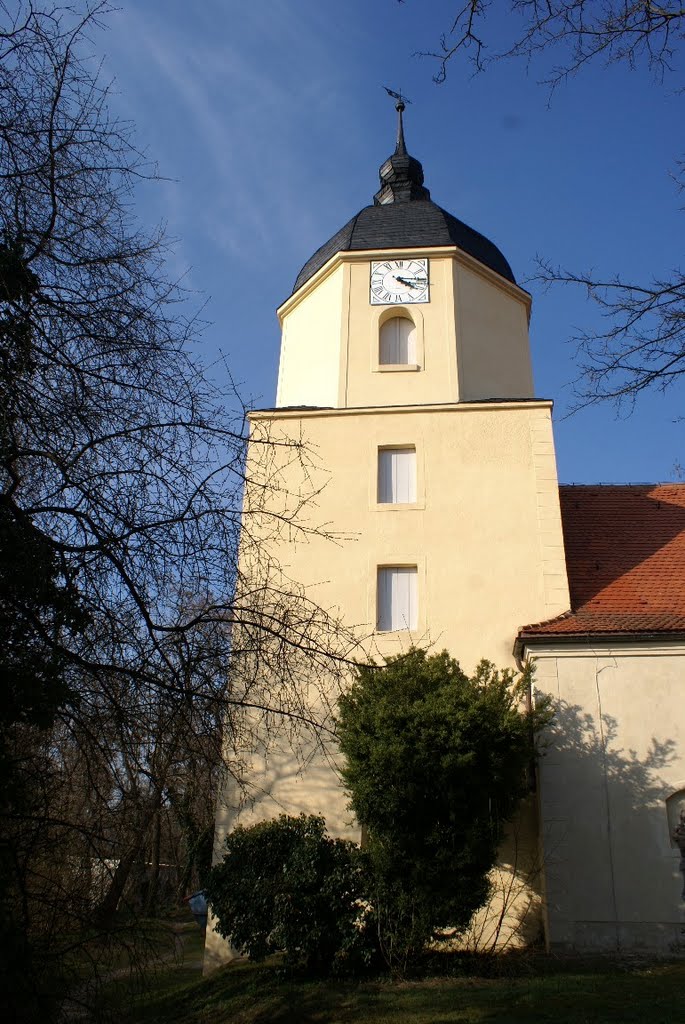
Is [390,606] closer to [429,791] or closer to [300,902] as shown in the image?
[429,791]

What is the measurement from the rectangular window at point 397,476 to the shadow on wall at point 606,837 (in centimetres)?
458

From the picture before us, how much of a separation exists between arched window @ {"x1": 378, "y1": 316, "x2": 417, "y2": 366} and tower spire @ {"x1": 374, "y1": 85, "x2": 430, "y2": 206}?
694 centimetres

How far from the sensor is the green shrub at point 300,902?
33.9ft

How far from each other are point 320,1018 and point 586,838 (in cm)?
425

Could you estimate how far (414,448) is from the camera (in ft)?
51.4

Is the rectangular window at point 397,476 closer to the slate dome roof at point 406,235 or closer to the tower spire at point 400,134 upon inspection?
the slate dome roof at point 406,235

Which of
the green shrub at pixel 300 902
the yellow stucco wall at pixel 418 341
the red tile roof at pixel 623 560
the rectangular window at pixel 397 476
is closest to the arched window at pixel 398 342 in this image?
the yellow stucco wall at pixel 418 341

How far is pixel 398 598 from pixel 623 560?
158 inches

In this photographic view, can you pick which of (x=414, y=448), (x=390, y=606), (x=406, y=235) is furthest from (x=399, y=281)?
(x=390, y=606)

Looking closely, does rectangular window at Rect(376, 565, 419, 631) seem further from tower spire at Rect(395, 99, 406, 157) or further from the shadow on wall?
tower spire at Rect(395, 99, 406, 157)

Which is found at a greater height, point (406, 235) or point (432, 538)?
point (406, 235)

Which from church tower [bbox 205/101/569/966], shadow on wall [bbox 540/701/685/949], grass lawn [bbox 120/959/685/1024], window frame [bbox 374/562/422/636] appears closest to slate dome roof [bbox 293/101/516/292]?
church tower [bbox 205/101/569/966]

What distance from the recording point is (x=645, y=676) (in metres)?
12.3

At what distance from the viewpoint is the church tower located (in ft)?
45.5
